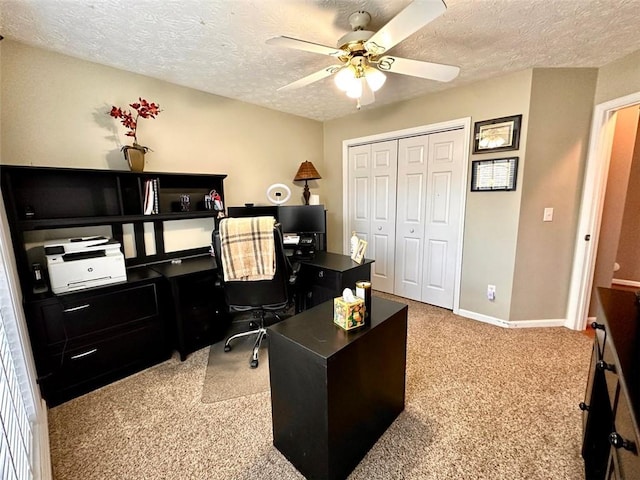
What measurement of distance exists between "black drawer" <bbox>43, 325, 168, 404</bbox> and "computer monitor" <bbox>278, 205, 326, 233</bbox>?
1.64 m

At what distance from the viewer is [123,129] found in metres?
2.33

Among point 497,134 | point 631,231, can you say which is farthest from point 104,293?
point 631,231

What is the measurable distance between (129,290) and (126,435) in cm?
90

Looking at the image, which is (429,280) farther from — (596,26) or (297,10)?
(297,10)

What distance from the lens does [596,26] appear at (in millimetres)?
1780

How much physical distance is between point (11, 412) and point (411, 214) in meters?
3.36

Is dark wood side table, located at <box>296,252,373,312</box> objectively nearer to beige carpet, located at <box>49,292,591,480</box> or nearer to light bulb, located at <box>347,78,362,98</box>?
beige carpet, located at <box>49,292,591,480</box>

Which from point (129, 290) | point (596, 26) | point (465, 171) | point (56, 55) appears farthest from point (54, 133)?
point (596, 26)

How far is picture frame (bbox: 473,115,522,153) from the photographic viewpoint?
8.27ft

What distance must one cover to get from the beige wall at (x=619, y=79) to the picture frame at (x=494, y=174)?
814mm

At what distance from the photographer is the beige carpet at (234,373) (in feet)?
6.23

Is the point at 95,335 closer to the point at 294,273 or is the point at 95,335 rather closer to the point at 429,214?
the point at 294,273

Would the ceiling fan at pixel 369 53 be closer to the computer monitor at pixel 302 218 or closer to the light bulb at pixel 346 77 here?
the light bulb at pixel 346 77

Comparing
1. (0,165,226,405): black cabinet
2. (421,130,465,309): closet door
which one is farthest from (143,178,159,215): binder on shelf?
(421,130,465,309): closet door
